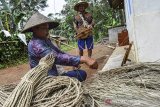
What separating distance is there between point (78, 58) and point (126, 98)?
0.66m

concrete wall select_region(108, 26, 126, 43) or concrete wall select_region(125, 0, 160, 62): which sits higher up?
concrete wall select_region(125, 0, 160, 62)

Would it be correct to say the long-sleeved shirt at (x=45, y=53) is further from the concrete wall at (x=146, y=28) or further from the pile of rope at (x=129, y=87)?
the concrete wall at (x=146, y=28)

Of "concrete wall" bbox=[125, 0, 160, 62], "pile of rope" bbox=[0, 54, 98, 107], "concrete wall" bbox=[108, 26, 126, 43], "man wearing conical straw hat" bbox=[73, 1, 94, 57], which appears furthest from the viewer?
"concrete wall" bbox=[108, 26, 126, 43]

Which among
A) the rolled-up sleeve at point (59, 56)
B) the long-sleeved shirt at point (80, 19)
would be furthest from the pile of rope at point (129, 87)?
the long-sleeved shirt at point (80, 19)

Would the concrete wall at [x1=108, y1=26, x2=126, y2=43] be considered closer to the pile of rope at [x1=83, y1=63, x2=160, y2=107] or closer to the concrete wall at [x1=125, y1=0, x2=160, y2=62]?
the concrete wall at [x1=125, y1=0, x2=160, y2=62]

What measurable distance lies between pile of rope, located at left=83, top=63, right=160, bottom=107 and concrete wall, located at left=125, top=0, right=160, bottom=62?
51.4 inches

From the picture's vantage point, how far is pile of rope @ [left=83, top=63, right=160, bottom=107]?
3.36 m

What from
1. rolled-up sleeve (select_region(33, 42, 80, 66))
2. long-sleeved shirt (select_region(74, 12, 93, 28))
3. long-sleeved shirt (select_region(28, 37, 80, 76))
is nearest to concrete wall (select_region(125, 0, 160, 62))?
long-sleeved shirt (select_region(28, 37, 80, 76))

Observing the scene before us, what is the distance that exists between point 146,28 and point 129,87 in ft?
6.59

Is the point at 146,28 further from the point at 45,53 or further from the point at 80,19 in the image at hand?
the point at 80,19

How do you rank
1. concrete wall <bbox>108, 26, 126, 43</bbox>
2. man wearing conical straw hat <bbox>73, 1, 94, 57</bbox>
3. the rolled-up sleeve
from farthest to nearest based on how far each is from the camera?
concrete wall <bbox>108, 26, 126, 43</bbox> → man wearing conical straw hat <bbox>73, 1, 94, 57</bbox> → the rolled-up sleeve

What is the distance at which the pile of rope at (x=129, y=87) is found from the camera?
3357 millimetres

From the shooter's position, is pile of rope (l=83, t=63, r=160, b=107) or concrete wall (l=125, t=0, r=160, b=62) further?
concrete wall (l=125, t=0, r=160, b=62)

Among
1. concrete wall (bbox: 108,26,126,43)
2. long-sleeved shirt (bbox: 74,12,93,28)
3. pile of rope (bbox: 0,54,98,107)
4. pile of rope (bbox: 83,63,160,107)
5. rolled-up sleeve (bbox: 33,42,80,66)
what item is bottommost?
concrete wall (bbox: 108,26,126,43)
